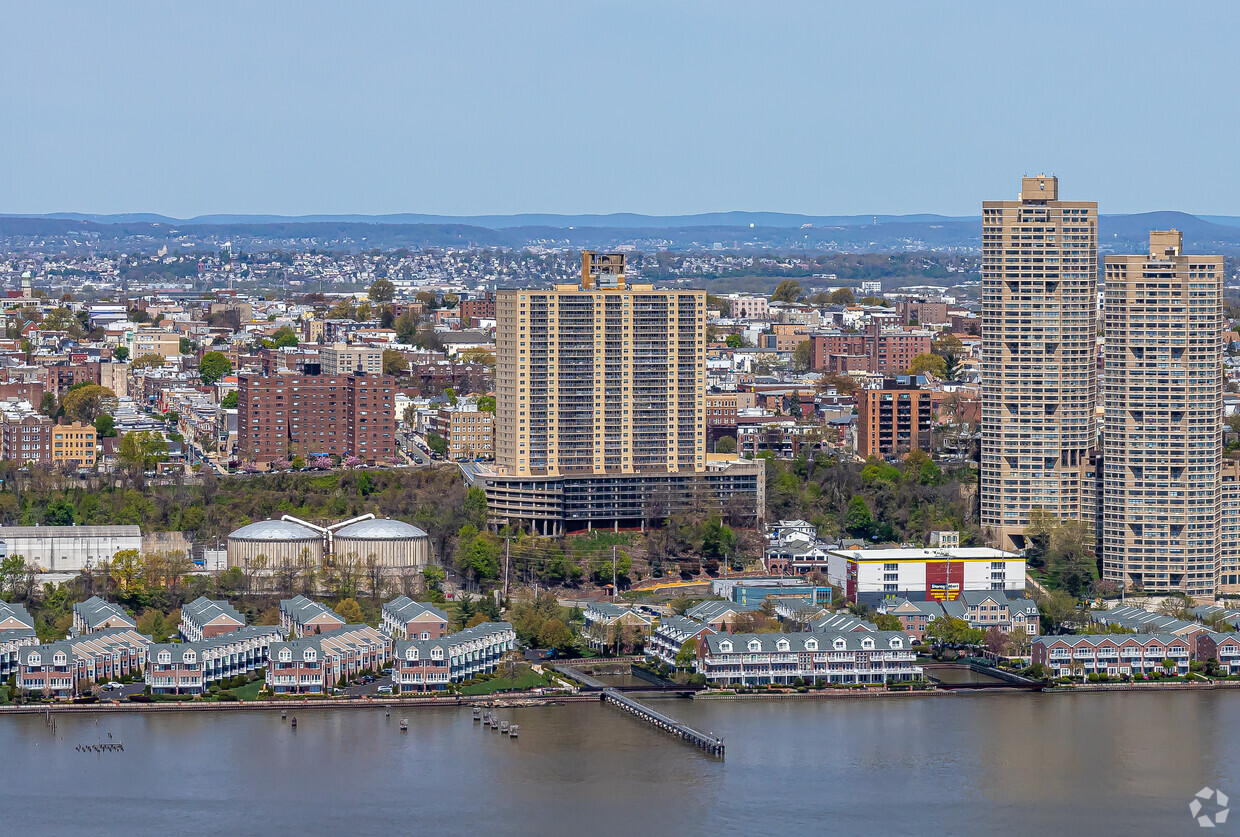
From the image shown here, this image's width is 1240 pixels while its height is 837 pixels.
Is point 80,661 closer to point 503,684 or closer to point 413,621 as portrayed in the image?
point 413,621

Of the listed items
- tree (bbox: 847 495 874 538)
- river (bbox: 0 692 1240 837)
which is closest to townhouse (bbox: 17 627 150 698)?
river (bbox: 0 692 1240 837)

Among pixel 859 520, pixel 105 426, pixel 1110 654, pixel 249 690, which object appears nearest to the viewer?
pixel 249 690

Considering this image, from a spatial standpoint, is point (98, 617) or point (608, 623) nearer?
point (98, 617)

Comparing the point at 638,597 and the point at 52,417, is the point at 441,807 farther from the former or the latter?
the point at 52,417

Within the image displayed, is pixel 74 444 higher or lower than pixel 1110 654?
higher

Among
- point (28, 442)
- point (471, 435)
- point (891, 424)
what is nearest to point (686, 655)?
point (471, 435)

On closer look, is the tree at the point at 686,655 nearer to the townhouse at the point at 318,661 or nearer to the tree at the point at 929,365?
the townhouse at the point at 318,661

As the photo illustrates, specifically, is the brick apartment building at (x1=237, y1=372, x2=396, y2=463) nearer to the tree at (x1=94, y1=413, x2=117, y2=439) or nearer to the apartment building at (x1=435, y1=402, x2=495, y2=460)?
the apartment building at (x1=435, y1=402, x2=495, y2=460)
